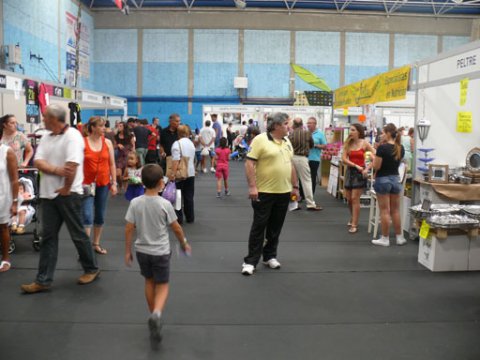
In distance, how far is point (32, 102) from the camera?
9039 millimetres

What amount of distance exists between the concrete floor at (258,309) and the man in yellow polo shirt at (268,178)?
1.29 feet

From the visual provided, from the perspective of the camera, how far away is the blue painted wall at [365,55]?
914 inches

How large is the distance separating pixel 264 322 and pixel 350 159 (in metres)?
3.53

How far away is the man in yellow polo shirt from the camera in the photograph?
14.3 ft

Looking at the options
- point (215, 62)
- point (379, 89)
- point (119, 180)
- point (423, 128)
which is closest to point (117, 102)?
point (119, 180)

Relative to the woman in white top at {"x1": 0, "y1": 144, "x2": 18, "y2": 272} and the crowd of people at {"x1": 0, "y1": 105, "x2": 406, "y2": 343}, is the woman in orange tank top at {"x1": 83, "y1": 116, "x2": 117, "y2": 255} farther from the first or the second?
the woman in white top at {"x1": 0, "y1": 144, "x2": 18, "y2": 272}

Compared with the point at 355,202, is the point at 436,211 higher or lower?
higher

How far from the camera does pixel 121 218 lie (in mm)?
7273

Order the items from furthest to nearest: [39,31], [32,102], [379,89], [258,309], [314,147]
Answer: [39,31], [32,102], [314,147], [379,89], [258,309]

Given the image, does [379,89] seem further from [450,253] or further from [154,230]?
[154,230]

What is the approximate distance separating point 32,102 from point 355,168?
19.9 feet

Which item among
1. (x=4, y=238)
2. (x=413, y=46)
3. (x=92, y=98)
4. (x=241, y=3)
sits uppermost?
(x=241, y=3)

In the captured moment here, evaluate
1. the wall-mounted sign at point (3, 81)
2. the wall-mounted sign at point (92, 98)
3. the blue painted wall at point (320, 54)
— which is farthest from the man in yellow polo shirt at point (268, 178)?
the blue painted wall at point (320, 54)

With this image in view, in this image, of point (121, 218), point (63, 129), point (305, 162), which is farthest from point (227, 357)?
point (305, 162)
